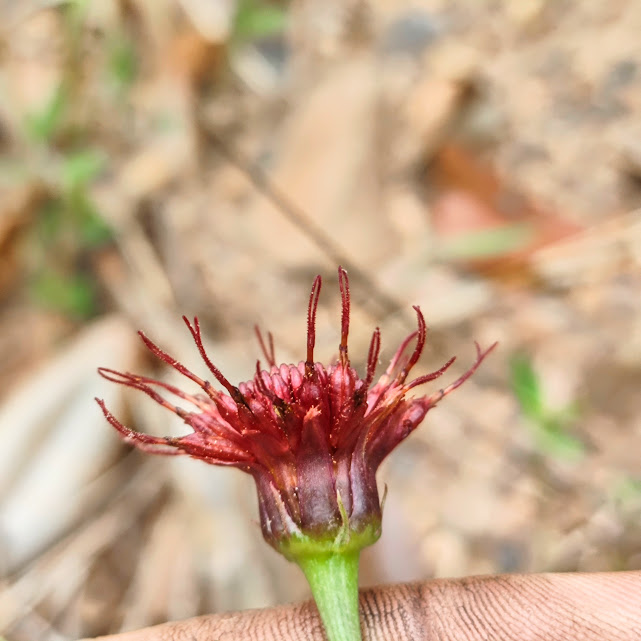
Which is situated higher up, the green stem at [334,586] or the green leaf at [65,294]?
the green leaf at [65,294]

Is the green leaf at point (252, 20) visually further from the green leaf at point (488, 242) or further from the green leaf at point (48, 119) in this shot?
the green leaf at point (488, 242)

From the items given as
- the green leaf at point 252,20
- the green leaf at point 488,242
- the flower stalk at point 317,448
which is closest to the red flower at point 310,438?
the flower stalk at point 317,448

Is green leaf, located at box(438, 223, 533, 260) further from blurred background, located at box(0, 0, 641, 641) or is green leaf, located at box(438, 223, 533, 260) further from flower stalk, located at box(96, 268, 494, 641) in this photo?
flower stalk, located at box(96, 268, 494, 641)

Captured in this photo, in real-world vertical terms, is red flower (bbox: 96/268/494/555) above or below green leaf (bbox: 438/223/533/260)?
below

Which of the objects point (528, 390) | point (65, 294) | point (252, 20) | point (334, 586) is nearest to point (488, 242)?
point (528, 390)

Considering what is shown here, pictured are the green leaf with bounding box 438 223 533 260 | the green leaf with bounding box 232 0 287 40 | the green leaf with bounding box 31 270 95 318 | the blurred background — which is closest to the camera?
the blurred background

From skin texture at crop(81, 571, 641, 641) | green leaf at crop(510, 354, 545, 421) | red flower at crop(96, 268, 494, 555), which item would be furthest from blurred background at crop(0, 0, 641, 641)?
red flower at crop(96, 268, 494, 555)

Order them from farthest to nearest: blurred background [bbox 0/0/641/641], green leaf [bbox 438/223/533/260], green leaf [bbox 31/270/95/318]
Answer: green leaf [bbox 31/270/95/318] < green leaf [bbox 438/223/533/260] < blurred background [bbox 0/0/641/641]
